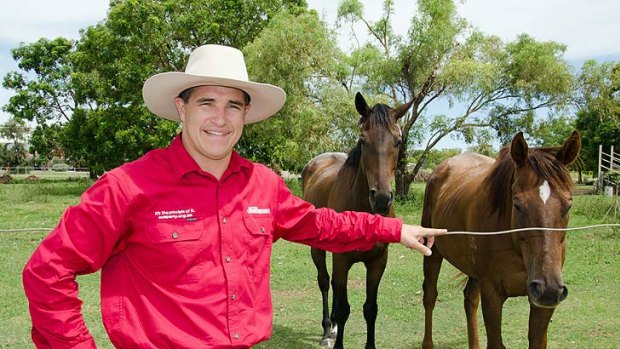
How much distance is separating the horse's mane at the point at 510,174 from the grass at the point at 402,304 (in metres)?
2.26

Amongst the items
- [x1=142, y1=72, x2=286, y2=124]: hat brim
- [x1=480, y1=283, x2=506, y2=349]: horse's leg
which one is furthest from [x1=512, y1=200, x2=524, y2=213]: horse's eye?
[x1=142, y1=72, x2=286, y2=124]: hat brim

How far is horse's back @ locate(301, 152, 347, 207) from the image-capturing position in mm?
5984

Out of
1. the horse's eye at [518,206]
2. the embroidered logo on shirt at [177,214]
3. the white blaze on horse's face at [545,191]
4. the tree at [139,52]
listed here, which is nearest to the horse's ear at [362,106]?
the horse's eye at [518,206]

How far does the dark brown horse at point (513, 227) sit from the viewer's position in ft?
9.68

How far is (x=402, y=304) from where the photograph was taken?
267 inches

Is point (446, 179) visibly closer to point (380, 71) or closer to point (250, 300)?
point (250, 300)

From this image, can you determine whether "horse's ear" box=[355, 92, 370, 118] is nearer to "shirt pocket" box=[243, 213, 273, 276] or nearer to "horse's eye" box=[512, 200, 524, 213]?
"horse's eye" box=[512, 200, 524, 213]

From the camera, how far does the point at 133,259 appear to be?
6.60ft

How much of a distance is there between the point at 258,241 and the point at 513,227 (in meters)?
1.93

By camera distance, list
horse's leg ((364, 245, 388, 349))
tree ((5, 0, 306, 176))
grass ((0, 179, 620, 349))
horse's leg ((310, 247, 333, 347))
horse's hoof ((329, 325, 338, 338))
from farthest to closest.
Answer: tree ((5, 0, 306, 176)) < horse's leg ((310, 247, 333, 347)) < horse's hoof ((329, 325, 338, 338)) < grass ((0, 179, 620, 349)) < horse's leg ((364, 245, 388, 349))

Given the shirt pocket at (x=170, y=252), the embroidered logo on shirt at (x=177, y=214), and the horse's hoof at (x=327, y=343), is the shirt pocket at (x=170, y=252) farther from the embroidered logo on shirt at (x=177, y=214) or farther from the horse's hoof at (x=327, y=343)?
the horse's hoof at (x=327, y=343)

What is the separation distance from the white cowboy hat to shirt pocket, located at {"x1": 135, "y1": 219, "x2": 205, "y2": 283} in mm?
617

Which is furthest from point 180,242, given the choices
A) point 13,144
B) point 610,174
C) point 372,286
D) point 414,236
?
point 13,144

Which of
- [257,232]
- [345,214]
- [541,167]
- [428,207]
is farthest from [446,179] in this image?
[257,232]
